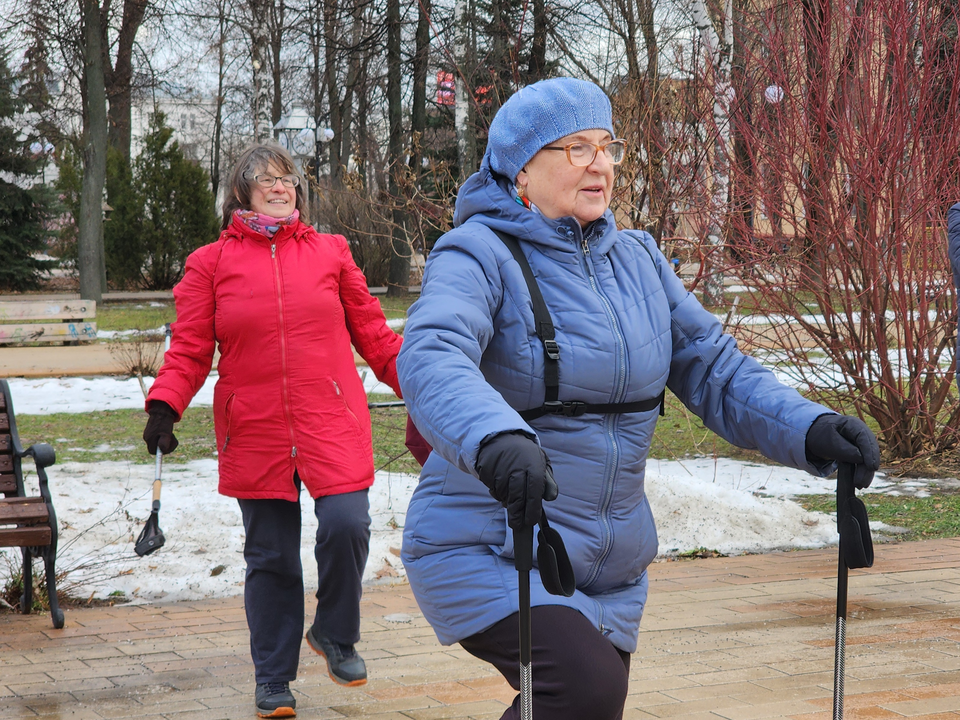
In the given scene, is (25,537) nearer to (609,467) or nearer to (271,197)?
(271,197)

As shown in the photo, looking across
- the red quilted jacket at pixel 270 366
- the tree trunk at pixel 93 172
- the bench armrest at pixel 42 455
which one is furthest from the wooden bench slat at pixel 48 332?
the red quilted jacket at pixel 270 366

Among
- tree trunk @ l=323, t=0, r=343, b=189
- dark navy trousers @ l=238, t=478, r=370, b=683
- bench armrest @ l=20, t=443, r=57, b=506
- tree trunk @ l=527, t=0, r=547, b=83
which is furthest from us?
tree trunk @ l=323, t=0, r=343, b=189

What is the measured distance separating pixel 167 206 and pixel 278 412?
27.2 metres

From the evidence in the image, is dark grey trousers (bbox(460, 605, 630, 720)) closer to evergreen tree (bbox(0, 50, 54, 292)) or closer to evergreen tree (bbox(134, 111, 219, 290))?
evergreen tree (bbox(134, 111, 219, 290))

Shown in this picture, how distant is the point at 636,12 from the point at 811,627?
4177mm

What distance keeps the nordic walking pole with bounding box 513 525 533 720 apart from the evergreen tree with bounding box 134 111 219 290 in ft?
94.7

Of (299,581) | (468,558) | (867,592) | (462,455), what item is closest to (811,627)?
(867,592)

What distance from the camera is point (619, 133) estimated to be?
696 cm

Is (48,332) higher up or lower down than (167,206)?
lower down

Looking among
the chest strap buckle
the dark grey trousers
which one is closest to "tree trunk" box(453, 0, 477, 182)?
the chest strap buckle

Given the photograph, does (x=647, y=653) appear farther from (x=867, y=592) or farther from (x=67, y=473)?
(x=67, y=473)

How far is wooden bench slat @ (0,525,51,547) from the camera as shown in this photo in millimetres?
4809

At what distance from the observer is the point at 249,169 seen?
401cm

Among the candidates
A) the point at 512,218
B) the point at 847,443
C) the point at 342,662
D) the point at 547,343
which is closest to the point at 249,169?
the point at 342,662
